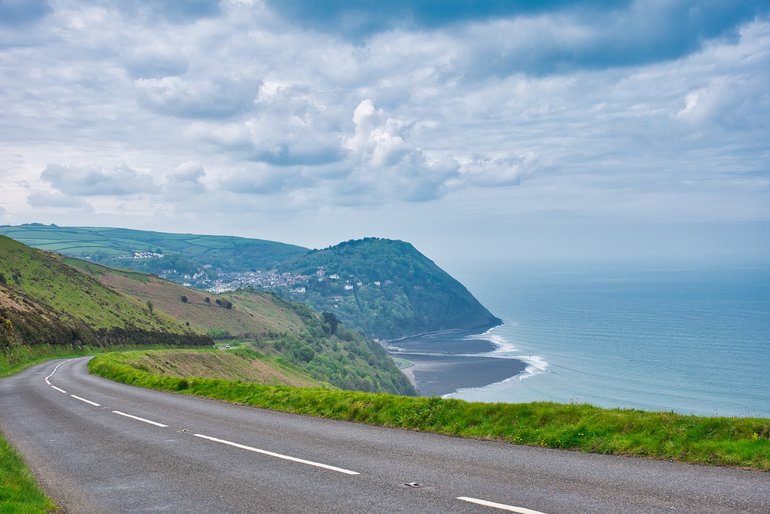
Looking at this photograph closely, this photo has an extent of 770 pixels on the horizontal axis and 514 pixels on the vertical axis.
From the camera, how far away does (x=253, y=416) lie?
21.2 m

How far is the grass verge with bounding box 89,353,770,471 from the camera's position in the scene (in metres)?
11.6

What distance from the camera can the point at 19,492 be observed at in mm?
11219

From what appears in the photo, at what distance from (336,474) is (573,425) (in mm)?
5657

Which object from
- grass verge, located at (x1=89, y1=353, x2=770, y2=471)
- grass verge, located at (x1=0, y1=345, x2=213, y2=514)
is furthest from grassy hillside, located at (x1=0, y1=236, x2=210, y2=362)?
grass verge, located at (x1=89, y1=353, x2=770, y2=471)

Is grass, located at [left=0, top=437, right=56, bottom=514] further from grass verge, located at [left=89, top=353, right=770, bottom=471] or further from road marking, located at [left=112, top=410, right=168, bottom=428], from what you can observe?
grass verge, located at [left=89, top=353, right=770, bottom=471]

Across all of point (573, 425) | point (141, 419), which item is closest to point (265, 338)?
point (141, 419)

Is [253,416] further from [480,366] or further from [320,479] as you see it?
[480,366]

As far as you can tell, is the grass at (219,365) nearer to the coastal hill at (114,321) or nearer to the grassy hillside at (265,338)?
the coastal hill at (114,321)

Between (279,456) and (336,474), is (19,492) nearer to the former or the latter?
(279,456)

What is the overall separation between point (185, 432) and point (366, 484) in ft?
30.6

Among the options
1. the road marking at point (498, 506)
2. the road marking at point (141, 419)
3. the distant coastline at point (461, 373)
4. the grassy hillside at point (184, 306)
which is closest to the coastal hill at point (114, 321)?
the grassy hillside at point (184, 306)

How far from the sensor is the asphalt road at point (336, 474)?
30.7 feet

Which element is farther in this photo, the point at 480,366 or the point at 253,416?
the point at 480,366

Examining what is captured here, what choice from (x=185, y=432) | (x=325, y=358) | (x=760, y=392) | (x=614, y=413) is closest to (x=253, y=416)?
(x=185, y=432)
